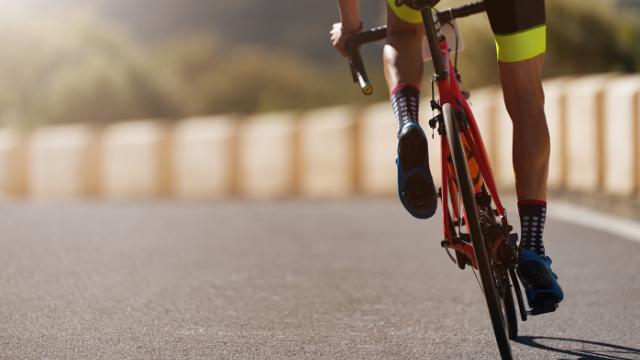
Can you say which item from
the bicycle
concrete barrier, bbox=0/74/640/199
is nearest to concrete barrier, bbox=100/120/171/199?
concrete barrier, bbox=0/74/640/199

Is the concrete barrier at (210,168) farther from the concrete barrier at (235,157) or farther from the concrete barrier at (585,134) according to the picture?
the concrete barrier at (585,134)

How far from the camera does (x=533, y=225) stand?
2975 mm

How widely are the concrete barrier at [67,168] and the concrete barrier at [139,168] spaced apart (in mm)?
266

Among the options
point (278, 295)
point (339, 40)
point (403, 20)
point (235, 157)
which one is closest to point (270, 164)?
point (235, 157)

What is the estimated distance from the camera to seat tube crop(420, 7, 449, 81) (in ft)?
9.05

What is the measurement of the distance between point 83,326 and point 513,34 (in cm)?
210

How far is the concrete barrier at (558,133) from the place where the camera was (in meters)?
9.59

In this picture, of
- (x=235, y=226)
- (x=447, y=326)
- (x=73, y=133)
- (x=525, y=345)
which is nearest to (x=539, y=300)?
(x=525, y=345)

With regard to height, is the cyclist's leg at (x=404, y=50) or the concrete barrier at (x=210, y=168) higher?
the cyclist's leg at (x=404, y=50)

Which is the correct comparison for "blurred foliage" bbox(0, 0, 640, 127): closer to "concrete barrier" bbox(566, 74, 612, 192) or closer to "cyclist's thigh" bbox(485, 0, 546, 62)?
"concrete barrier" bbox(566, 74, 612, 192)

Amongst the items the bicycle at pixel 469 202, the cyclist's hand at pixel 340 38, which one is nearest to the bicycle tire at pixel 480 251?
the bicycle at pixel 469 202

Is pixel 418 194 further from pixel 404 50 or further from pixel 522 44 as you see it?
pixel 522 44

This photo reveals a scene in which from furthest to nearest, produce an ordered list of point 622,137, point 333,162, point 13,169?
1. point 13,169
2. point 333,162
3. point 622,137

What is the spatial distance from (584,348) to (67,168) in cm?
1032
